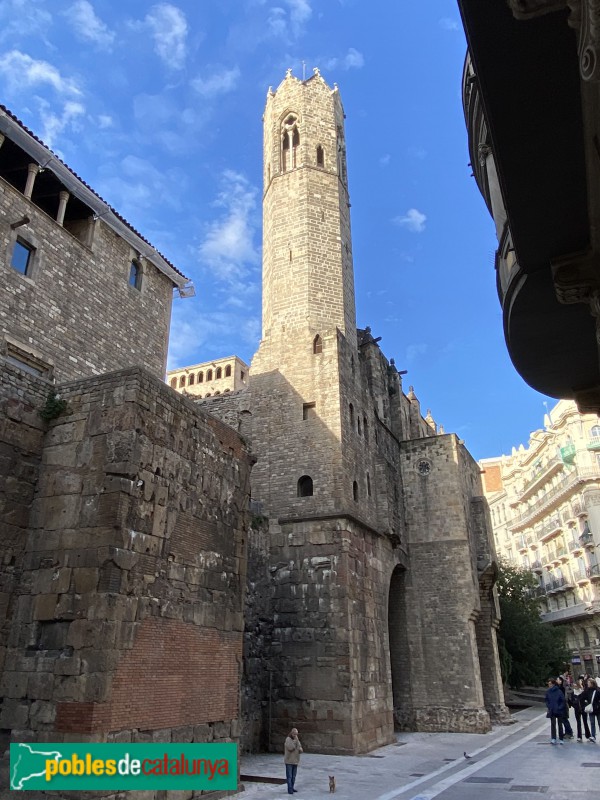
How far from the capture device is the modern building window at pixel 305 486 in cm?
1839

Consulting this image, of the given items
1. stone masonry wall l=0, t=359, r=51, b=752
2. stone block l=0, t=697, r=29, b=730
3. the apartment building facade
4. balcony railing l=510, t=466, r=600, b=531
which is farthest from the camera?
balcony railing l=510, t=466, r=600, b=531

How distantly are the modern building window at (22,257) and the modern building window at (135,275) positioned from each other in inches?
139

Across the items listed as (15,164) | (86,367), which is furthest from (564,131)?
(15,164)

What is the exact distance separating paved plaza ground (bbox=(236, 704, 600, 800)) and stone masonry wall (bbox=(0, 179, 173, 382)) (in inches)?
395

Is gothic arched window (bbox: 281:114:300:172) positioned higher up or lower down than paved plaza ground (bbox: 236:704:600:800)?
higher up

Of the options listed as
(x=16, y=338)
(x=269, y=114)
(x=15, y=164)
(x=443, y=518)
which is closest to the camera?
(x=16, y=338)

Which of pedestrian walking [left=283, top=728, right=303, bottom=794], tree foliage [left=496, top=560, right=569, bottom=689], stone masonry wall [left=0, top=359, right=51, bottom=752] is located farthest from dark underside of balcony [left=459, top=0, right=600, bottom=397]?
tree foliage [left=496, top=560, right=569, bottom=689]

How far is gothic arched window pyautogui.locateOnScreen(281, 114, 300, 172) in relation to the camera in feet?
78.8

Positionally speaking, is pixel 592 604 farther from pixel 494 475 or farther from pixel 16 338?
pixel 16 338

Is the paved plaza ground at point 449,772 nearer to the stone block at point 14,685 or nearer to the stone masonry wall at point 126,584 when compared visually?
the stone masonry wall at point 126,584

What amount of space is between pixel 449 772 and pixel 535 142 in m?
12.5

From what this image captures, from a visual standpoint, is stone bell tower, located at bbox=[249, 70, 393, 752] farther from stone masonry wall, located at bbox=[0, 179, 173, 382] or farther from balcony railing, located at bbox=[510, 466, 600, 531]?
balcony railing, located at bbox=[510, 466, 600, 531]

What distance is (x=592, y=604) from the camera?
129 ft

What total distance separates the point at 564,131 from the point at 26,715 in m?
9.26
